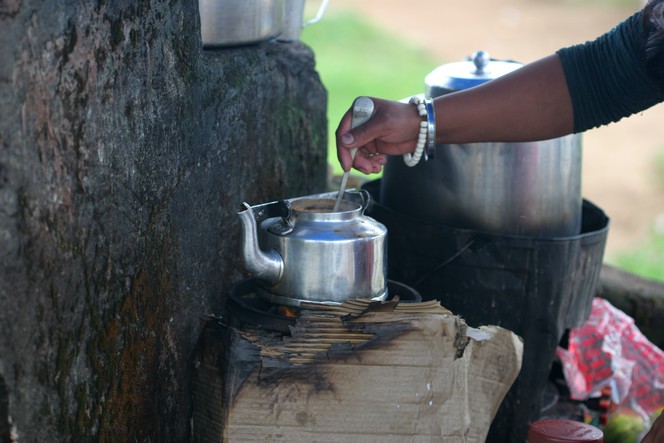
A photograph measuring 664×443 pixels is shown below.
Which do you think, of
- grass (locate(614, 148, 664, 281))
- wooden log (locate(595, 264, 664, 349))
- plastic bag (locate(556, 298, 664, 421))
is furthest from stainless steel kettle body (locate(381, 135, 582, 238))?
grass (locate(614, 148, 664, 281))

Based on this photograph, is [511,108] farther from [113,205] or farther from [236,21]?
[113,205]

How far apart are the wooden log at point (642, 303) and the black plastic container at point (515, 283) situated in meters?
1.04

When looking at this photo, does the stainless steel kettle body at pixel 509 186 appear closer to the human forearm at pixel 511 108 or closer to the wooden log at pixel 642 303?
the human forearm at pixel 511 108

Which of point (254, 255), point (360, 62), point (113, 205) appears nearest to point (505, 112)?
point (254, 255)

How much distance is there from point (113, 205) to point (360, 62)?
35.2ft

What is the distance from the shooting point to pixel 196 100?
2547 millimetres

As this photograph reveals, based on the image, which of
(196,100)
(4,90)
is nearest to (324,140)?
(196,100)

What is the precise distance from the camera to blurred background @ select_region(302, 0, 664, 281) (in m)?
8.61

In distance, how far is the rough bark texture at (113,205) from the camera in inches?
72.7

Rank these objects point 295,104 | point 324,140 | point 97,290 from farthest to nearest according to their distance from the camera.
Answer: point 324,140, point 295,104, point 97,290

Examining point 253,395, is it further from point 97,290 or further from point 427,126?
point 427,126

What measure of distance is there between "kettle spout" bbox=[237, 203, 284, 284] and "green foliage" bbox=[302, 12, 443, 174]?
6168mm

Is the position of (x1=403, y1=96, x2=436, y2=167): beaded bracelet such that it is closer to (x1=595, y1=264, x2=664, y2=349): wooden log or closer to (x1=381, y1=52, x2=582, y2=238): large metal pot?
(x1=381, y1=52, x2=582, y2=238): large metal pot

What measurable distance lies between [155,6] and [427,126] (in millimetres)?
883
